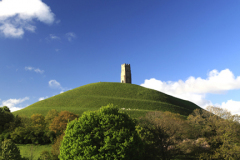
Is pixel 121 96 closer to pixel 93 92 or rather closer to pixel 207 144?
pixel 93 92

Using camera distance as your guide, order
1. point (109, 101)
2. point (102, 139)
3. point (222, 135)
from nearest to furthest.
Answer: point (102, 139) < point (222, 135) < point (109, 101)

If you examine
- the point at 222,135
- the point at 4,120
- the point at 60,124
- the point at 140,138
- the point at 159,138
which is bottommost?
the point at 159,138

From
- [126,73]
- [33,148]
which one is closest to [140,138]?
[33,148]

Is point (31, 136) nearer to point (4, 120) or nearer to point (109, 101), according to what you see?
point (4, 120)

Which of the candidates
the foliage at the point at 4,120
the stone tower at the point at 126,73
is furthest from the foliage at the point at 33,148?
the stone tower at the point at 126,73

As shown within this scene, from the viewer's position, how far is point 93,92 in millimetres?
103062

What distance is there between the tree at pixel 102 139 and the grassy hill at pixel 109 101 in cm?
4985

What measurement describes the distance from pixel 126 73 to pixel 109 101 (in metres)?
49.6

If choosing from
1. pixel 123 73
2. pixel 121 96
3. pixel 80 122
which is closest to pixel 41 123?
pixel 80 122

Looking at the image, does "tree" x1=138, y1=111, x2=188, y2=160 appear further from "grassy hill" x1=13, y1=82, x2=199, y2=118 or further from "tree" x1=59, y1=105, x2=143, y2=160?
"grassy hill" x1=13, y1=82, x2=199, y2=118

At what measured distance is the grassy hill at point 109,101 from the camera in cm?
8050

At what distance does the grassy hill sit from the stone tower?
1581cm

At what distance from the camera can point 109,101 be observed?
88.5 metres

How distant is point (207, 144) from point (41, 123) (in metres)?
45.7
